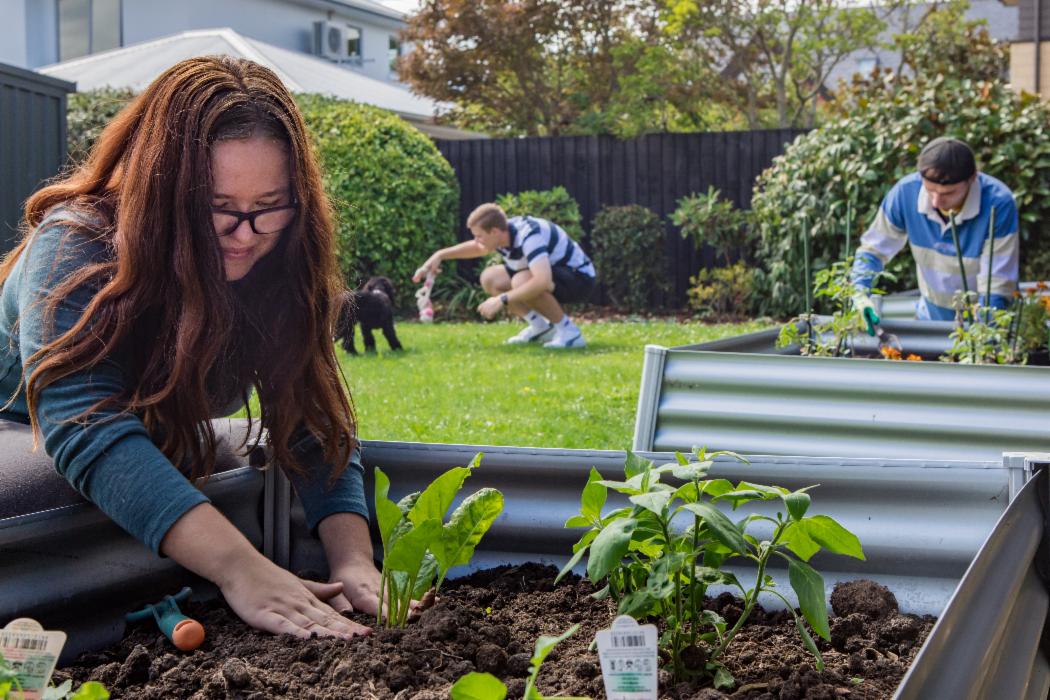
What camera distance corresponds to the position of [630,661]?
109cm

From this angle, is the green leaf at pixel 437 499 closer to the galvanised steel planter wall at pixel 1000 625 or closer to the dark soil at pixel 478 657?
the dark soil at pixel 478 657

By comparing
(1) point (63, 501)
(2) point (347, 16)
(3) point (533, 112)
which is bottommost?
(1) point (63, 501)

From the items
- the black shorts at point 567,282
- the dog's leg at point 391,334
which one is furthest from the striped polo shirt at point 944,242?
the black shorts at point 567,282

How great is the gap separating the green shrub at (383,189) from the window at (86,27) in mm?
12917

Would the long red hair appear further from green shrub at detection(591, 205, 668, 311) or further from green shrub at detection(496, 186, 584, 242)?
green shrub at detection(496, 186, 584, 242)

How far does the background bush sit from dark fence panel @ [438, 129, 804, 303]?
1665 mm

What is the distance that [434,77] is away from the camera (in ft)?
65.0

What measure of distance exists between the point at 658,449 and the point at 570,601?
1.30 metres

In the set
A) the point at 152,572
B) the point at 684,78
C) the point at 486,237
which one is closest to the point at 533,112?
the point at 684,78

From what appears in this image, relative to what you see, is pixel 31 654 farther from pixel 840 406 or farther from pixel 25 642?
pixel 840 406

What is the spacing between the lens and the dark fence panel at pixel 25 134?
7.07 meters

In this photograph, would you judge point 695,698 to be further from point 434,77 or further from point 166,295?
point 434,77

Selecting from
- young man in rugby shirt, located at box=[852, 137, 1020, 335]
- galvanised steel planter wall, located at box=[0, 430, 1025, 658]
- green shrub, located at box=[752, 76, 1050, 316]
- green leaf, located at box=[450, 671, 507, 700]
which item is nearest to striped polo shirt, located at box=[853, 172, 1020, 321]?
young man in rugby shirt, located at box=[852, 137, 1020, 335]

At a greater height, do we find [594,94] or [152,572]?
[594,94]
